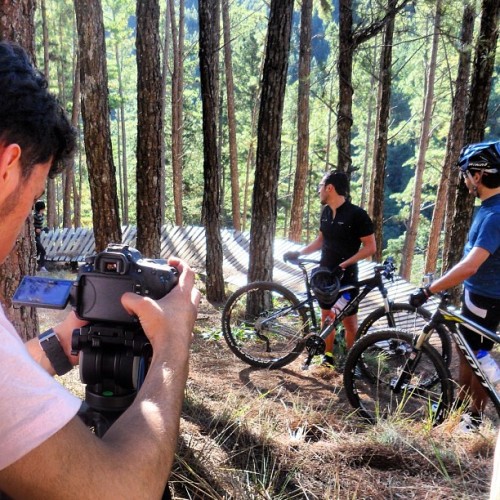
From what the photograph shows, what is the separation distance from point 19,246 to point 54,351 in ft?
4.77

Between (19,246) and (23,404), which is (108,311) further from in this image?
(19,246)

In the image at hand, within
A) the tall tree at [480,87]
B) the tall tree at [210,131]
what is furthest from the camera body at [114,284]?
the tall tree at [210,131]

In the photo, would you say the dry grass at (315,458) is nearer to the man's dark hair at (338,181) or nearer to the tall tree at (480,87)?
the man's dark hair at (338,181)

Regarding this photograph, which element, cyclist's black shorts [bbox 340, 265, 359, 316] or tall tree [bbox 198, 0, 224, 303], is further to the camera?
tall tree [bbox 198, 0, 224, 303]

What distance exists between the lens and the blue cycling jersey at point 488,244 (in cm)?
361

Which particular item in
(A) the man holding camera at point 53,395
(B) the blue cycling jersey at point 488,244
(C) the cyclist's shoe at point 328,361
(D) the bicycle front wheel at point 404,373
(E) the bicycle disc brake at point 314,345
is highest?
(A) the man holding camera at point 53,395

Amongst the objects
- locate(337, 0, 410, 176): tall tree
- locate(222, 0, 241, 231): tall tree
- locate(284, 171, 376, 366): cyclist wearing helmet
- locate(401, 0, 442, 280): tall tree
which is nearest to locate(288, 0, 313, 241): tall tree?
locate(222, 0, 241, 231): tall tree

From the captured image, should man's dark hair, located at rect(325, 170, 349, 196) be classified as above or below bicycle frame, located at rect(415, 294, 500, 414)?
above

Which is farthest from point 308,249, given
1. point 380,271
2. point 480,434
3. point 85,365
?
point 85,365

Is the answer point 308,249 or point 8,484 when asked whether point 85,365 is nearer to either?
point 8,484

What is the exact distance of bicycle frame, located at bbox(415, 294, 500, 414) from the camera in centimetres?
371

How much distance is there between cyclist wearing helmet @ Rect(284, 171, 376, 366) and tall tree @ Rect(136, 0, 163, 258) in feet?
7.09

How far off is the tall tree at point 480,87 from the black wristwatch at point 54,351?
6394 mm

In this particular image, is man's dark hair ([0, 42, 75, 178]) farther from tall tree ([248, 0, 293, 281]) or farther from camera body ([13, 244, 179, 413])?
tall tree ([248, 0, 293, 281])
